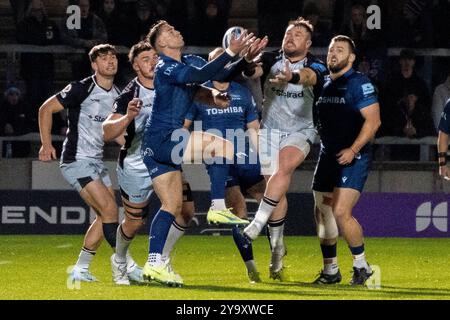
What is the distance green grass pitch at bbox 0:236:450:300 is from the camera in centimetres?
1080

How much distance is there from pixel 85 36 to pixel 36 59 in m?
0.68

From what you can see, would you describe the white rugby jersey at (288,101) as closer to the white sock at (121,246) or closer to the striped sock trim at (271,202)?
the striped sock trim at (271,202)

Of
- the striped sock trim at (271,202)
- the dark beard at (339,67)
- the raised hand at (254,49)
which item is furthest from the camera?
the striped sock trim at (271,202)

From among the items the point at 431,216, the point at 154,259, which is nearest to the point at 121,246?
the point at 154,259

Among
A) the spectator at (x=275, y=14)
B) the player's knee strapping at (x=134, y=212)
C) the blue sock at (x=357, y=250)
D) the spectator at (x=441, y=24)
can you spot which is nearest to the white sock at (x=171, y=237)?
the player's knee strapping at (x=134, y=212)

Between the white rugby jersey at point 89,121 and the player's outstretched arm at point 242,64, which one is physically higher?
the player's outstretched arm at point 242,64

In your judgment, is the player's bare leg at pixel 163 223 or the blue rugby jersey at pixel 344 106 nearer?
the player's bare leg at pixel 163 223

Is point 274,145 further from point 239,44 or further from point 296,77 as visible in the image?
point 239,44

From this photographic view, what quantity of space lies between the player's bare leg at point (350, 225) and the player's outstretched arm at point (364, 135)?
0.30 m

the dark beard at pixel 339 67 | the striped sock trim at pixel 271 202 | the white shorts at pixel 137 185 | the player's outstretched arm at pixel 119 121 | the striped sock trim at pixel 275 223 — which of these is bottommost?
the striped sock trim at pixel 275 223

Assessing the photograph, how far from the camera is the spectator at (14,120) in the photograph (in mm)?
17812

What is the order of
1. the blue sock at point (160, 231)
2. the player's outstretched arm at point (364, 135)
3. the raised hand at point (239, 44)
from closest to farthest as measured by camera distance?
1. the raised hand at point (239, 44)
2. the blue sock at point (160, 231)
3. the player's outstretched arm at point (364, 135)

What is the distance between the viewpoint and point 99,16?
1839 cm

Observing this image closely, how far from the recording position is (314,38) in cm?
1806
